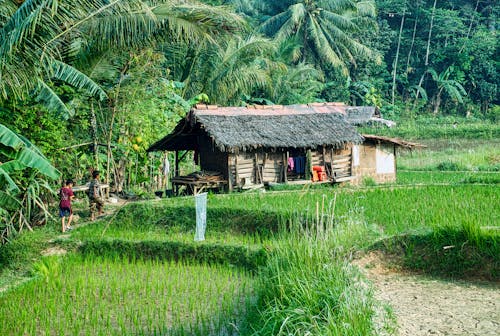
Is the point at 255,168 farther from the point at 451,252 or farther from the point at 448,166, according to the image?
the point at 448,166

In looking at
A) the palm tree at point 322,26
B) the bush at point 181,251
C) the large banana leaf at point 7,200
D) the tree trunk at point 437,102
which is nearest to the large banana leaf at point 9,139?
the large banana leaf at point 7,200

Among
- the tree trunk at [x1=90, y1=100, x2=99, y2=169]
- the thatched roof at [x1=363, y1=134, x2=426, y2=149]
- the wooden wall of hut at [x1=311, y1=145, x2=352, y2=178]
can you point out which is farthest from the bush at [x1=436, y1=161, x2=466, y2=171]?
the tree trunk at [x1=90, y1=100, x2=99, y2=169]

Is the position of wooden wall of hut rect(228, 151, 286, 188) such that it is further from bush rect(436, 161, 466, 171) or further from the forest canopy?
bush rect(436, 161, 466, 171)

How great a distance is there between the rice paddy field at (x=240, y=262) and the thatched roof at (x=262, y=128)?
74.1 inches

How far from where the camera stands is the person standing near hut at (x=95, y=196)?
12.0m

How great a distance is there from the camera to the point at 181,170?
1958 centimetres

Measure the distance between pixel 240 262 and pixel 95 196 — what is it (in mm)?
3890

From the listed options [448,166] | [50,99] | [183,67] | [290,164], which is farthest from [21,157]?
[448,166]

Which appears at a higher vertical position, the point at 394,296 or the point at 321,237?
the point at 321,237

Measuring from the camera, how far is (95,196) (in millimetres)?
12141

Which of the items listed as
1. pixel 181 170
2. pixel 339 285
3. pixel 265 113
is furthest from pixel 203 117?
pixel 339 285

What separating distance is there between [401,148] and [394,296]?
11.9m

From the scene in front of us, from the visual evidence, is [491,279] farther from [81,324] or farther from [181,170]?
[181,170]

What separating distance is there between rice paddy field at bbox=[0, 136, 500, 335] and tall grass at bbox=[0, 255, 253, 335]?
0.02 meters
